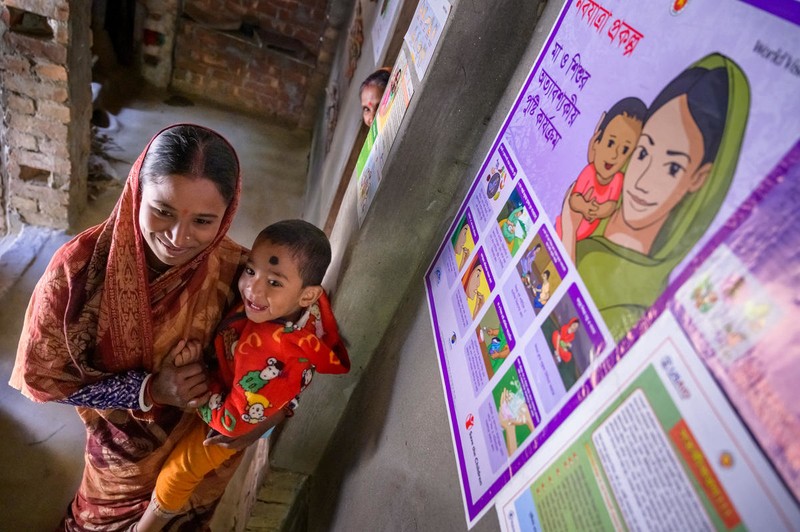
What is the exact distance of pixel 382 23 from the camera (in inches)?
109

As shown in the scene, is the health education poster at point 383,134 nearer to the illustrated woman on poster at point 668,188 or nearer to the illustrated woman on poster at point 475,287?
the illustrated woman on poster at point 475,287

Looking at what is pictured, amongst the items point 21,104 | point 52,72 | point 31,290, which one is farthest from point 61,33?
point 31,290

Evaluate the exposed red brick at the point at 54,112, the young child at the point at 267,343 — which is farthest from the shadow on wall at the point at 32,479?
the exposed red brick at the point at 54,112

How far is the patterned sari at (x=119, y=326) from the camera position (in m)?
1.24

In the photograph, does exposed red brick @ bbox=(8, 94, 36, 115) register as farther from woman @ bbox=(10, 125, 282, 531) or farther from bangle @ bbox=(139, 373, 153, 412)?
bangle @ bbox=(139, 373, 153, 412)

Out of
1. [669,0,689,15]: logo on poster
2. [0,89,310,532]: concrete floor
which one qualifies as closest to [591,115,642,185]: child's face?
[669,0,689,15]: logo on poster

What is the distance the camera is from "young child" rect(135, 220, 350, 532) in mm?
1314

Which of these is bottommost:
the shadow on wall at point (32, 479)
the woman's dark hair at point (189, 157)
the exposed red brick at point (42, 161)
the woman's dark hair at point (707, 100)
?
the shadow on wall at point (32, 479)

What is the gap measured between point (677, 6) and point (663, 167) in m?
0.23

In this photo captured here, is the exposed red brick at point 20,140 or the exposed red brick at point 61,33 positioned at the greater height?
the exposed red brick at point 61,33

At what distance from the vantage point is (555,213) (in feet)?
2.61

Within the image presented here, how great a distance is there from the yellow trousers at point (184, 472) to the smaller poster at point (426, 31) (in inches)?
53.5

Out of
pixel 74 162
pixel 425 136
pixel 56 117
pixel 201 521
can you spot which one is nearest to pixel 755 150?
pixel 425 136

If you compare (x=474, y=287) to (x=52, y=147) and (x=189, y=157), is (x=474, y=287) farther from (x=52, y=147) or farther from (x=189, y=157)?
(x=52, y=147)
